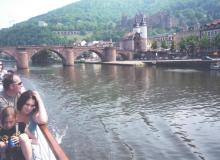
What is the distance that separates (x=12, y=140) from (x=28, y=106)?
576 mm

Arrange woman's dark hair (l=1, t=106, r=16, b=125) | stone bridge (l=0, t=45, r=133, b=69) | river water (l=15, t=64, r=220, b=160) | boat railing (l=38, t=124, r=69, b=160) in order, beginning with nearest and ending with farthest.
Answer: boat railing (l=38, t=124, r=69, b=160)
woman's dark hair (l=1, t=106, r=16, b=125)
river water (l=15, t=64, r=220, b=160)
stone bridge (l=0, t=45, r=133, b=69)

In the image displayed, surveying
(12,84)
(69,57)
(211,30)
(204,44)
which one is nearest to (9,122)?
(12,84)

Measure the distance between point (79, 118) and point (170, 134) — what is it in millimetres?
6182

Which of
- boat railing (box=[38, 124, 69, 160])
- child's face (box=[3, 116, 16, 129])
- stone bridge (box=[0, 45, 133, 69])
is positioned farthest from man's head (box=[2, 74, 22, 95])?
stone bridge (box=[0, 45, 133, 69])

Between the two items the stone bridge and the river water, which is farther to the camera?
the stone bridge

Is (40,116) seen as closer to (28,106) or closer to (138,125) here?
(28,106)

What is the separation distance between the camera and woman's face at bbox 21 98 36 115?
570cm

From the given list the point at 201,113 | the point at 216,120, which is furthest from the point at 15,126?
the point at 201,113

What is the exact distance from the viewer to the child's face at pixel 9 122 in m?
5.36

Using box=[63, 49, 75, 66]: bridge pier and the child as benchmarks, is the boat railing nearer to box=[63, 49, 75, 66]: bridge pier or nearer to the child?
the child

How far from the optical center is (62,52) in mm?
96125

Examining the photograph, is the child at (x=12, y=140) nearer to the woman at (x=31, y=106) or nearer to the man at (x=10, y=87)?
the woman at (x=31, y=106)

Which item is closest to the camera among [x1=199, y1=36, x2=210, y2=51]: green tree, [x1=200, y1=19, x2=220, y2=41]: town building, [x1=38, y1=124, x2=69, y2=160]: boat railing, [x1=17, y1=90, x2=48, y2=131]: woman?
[x1=38, y1=124, x2=69, y2=160]: boat railing

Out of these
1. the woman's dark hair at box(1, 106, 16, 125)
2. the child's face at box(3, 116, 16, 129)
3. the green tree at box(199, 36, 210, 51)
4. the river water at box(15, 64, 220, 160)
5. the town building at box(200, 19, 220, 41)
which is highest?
the town building at box(200, 19, 220, 41)
